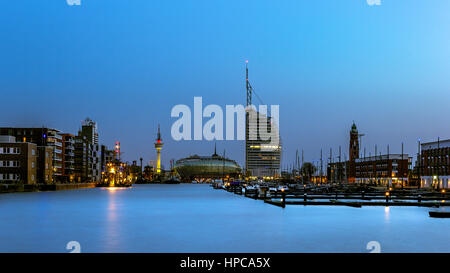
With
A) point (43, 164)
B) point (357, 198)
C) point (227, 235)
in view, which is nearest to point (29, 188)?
point (43, 164)

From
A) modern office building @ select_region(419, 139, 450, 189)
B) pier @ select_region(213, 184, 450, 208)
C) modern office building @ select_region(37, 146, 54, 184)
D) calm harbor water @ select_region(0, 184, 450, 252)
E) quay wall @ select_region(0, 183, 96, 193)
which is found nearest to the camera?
calm harbor water @ select_region(0, 184, 450, 252)

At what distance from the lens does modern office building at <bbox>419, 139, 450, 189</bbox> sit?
486 feet

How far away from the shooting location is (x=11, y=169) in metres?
132

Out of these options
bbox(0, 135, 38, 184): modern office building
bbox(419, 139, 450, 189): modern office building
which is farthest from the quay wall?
bbox(419, 139, 450, 189): modern office building

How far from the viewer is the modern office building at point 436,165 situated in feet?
486

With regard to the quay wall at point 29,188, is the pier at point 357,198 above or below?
above

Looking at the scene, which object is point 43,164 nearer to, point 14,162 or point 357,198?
point 14,162

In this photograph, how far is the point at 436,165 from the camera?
154m

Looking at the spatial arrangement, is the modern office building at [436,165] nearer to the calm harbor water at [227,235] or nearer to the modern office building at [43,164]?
the calm harbor water at [227,235]

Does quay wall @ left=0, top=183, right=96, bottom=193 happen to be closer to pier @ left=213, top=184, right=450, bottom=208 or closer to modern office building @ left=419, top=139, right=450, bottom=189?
pier @ left=213, top=184, right=450, bottom=208

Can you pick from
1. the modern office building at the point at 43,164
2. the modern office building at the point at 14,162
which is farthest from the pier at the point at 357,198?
the modern office building at the point at 43,164

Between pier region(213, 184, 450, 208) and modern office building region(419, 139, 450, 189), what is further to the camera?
modern office building region(419, 139, 450, 189)
